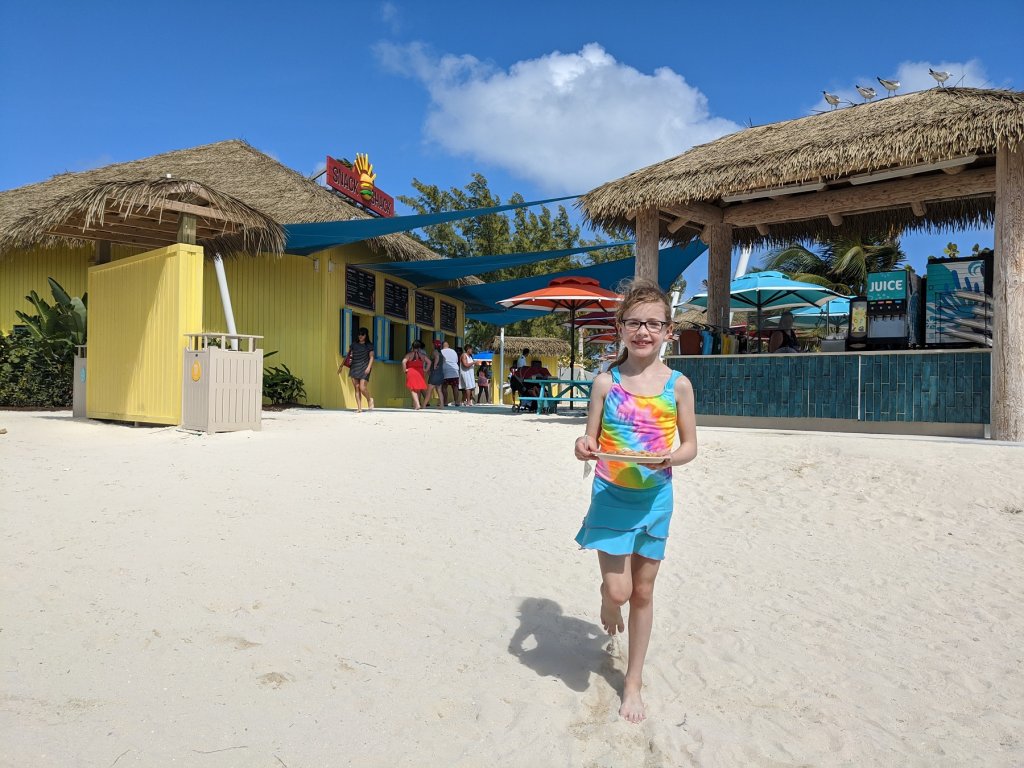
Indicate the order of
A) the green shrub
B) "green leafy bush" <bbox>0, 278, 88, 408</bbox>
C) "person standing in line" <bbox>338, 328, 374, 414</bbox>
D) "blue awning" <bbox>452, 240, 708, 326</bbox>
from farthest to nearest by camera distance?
"blue awning" <bbox>452, 240, 708, 326</bbox>
"person standing in line" <bbox>338, 328, 374, 414</bbox>
the green shrub
"green leafy bush" <bbox>0, 278, 88, 408</bbox>

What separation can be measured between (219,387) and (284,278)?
574 centimetres

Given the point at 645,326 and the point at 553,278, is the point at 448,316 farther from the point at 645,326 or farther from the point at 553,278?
the point at 645,326

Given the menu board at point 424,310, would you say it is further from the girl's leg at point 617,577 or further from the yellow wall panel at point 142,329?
the girl's leg at point 617,577

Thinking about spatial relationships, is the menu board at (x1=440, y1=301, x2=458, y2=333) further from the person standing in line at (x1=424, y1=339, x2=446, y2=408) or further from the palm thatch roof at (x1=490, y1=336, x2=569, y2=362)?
the palm thatch roof at (x1=490, y1=336, x2=569, y2=362)

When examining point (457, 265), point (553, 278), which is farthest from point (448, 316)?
point (553, 278)

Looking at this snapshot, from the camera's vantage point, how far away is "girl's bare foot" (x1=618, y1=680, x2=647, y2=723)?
2334 millimetres

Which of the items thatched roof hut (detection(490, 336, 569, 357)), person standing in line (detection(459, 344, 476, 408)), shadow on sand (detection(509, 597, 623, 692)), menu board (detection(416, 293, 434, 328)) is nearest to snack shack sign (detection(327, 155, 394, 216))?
menu board (detection(416, 293, 434, 328))

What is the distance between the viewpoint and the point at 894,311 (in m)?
8.03

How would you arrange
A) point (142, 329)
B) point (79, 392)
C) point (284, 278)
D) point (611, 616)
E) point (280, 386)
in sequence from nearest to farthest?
point (611, 616) < point (142, 329) < point (79, 392) < point (280, 386) < point (284, 278)

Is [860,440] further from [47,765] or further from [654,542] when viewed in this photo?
[47,765]

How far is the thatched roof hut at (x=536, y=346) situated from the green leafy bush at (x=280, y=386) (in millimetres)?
14594

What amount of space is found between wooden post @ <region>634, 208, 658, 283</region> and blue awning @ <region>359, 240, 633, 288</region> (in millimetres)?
2260

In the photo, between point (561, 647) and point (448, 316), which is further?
point (448, 316)

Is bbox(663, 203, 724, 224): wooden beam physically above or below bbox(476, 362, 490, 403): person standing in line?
above
